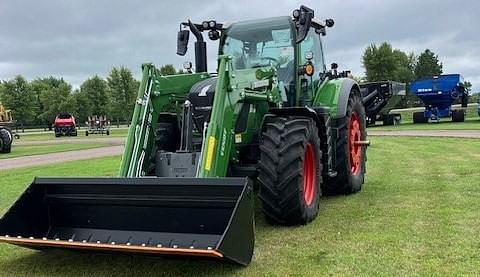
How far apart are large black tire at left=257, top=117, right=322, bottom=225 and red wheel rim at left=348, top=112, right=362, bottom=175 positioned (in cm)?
251

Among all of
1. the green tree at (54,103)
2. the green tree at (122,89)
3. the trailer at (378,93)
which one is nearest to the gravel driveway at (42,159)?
the trailer at (378,93)

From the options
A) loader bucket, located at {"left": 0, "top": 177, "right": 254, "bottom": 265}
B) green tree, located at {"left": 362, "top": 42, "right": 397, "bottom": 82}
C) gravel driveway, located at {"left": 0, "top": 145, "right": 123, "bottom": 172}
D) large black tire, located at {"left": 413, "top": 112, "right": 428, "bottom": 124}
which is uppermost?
green tree, located at {"left": 362, "top": 42, "right": 397, "bottom": 82}

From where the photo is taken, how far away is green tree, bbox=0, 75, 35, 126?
201ft

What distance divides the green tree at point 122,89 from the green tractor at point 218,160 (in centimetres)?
4755

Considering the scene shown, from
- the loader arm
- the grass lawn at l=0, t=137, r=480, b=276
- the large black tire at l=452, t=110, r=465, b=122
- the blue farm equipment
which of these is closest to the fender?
the grass lawn at l=0, t=137, r=480, b=276

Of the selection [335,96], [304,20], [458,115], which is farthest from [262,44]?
[458,115]

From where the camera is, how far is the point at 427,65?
76.8m

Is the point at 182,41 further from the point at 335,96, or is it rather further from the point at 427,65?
the point at 427,65

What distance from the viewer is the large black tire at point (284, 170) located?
5414 mm

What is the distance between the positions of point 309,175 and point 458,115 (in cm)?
2593

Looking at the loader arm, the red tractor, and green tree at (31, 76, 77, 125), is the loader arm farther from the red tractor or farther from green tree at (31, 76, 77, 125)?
green tree at (31, 76, 77, 125)

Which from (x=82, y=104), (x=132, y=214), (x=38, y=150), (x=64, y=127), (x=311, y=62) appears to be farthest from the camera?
(x=82, y=104)

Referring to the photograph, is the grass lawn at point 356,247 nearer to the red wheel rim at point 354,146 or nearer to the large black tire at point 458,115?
the red wheel rim at point 354,146

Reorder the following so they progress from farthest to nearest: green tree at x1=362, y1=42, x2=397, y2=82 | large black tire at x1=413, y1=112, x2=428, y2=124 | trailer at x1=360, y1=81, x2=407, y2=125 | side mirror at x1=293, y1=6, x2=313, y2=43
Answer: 1. green tree at x1=362, y1=42, x2=397, y2=82
2. large black tire at x1=413, y1=112, x2=428, y2=124
3. trailer at x1=360, y1=81, x2=407, y2=125
4. side mirror at x1=293, y1=6, x2=313, y2=43
